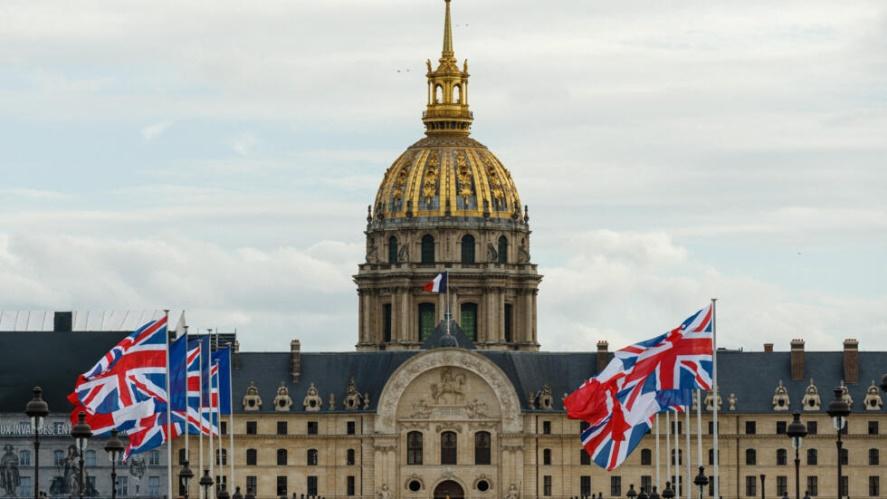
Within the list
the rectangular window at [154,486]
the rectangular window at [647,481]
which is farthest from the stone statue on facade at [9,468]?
the rectangular window at [647,481]

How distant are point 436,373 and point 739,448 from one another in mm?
17922

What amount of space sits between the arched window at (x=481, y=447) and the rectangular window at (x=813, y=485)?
18562 millimetres

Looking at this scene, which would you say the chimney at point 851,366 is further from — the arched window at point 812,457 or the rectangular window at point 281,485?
the rectangular window at point 281,485

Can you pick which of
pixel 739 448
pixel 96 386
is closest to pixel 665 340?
pixel 96 386

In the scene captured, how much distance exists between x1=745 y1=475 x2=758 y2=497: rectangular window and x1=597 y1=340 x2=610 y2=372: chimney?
36.0 feet

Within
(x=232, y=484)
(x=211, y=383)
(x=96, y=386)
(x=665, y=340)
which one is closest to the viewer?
(x=96, y=386)

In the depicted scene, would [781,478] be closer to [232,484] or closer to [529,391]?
[529,391]

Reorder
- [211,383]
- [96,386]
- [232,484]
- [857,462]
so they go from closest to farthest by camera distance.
A: [96,386] → [211,383] → [232,484] → [857,462]

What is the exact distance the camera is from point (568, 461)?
181 metres

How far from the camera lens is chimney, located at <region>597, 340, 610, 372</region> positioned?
184625mm

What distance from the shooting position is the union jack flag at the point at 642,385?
356ft

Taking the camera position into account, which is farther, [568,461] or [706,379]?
[568,461]

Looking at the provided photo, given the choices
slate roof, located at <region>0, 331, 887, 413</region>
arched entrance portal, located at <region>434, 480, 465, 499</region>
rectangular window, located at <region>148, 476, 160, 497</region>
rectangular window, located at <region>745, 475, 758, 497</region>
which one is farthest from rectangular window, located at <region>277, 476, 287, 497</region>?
rectangular window, located at <region>745, 475, 758, 497</region>

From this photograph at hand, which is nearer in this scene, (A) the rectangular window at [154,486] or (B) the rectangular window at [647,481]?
(B) the rectangular window at [647,481]
